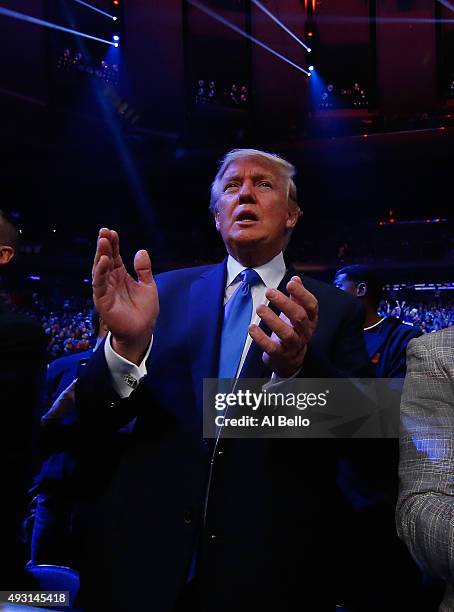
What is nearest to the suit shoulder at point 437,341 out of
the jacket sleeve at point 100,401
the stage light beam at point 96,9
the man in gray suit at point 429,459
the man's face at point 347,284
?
the man in gray suit at point 429,459

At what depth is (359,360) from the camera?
1046 millimetres

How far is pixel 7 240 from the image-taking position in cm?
159

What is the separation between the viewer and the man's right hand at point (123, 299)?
2.91 feet

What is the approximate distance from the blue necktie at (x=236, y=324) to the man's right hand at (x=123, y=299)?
18 cm

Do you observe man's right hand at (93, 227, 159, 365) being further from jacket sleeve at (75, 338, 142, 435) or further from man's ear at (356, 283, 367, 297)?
man's ear at (356, 283, 367, 297)

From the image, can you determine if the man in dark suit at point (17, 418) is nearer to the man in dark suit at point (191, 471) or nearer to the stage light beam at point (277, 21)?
the man in dark suit at point (191, 471)

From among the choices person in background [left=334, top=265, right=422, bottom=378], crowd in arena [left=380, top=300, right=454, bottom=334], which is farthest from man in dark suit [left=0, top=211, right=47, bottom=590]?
crowd in arena [left=380, top=300, right=454, bottom=334]

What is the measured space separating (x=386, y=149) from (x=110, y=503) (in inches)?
296

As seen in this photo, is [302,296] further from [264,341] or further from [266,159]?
[266,159]

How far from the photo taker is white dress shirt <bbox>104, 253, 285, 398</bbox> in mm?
926

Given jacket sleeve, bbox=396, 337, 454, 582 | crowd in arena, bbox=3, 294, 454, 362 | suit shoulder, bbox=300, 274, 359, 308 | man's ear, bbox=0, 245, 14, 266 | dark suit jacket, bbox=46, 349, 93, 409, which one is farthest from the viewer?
crowd in arena, bbox=3, 294, 454, 362

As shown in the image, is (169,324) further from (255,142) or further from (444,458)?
(255,142)

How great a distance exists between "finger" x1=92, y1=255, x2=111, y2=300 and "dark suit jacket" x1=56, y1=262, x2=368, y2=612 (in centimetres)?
12

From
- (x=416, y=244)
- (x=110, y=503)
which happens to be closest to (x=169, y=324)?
(x=110, y=503)
